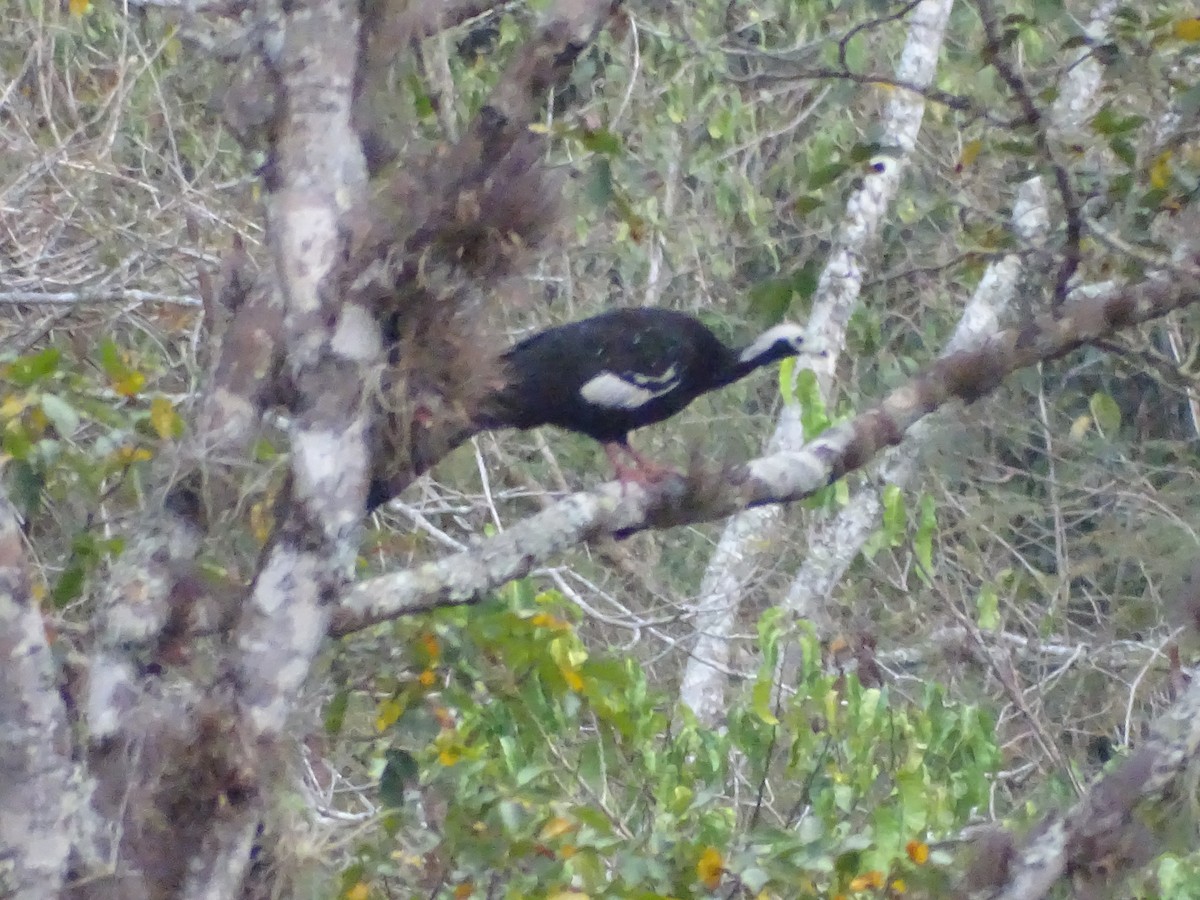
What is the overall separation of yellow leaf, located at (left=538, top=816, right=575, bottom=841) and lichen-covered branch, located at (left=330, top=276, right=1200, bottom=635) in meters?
0.35

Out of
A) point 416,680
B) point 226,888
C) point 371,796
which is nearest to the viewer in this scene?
point 226,888

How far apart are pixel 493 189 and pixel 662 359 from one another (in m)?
1.68

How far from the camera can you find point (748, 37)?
580 centimetres

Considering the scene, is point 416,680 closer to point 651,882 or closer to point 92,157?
point 651,882

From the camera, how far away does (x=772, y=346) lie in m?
3.64

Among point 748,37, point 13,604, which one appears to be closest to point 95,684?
point 13,604

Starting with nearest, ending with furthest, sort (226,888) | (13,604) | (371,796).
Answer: (13,604)
(226,888)
(371,796)

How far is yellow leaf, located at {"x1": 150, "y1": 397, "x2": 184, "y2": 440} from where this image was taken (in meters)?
2.08

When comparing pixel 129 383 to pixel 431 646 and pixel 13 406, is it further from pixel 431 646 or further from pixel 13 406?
pixel 431 646

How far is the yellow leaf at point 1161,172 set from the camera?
90.9 inches

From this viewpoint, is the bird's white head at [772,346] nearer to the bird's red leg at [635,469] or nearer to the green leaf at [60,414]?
the bird's red leg at [635,469]

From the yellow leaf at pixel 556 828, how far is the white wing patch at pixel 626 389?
128 centimetres

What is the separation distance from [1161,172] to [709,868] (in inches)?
55.1

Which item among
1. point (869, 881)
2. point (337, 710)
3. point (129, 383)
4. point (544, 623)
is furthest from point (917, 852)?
point (129, 383)
